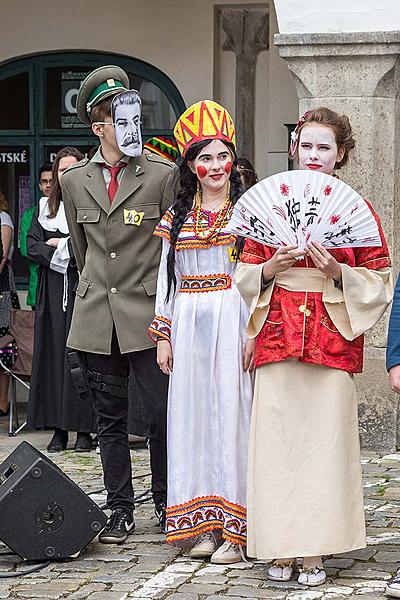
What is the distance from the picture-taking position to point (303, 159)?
5.46 m

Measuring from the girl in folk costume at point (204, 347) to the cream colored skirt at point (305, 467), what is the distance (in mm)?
359

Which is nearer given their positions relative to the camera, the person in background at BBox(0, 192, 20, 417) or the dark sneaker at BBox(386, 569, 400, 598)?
the dark sneaker at BBox(386, 569, 400, 598)

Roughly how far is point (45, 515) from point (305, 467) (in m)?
1.21

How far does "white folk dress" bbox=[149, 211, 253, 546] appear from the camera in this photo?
5.82 metres

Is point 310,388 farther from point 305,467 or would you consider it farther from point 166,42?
point 166,42

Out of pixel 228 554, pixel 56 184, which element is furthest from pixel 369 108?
pixel 228 554

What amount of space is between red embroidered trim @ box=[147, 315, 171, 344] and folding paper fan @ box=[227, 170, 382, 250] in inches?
31.3

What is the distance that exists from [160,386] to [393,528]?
1.30m

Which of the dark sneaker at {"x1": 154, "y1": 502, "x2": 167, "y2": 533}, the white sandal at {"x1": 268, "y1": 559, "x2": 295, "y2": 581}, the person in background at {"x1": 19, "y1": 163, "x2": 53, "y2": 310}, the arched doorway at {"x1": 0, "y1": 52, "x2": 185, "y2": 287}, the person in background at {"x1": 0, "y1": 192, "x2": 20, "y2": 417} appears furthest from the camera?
the arched doorway at {"x1": 0, "y1": 52, "x2": 185, "y2": 287}

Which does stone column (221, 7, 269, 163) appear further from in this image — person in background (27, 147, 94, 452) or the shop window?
person in background (27, 147, 94, 452)

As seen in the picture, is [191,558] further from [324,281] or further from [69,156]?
[69,156]

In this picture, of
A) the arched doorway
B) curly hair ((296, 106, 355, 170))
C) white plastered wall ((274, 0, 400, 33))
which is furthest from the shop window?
Answer: curly hair ((296, 106, 355, 170))

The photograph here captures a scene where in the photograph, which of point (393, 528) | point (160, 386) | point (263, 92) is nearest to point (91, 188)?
point (160, 386)

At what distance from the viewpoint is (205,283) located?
591 cm
